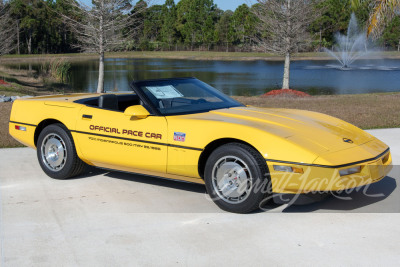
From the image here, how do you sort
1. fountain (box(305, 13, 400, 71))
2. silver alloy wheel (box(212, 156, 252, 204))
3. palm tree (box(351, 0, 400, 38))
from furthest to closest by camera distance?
fountain (box(305, 13, 400, 71)) < palm tree (box(351, 0, 400, 38)) < silver alloy wheel (box(212, 156, 252, 204))

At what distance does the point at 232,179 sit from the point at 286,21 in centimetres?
1920

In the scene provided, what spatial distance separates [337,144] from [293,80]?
28771 millimetres

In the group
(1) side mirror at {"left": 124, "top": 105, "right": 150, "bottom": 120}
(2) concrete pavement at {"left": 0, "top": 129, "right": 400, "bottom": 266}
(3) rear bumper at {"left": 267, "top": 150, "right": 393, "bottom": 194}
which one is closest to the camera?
(2) concrete pavement at {"left": 0, "top": 129, "right": 400, "bottom": 266}

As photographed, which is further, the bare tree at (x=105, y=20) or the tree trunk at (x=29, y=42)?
the tree trunk at (x=29, y=42)

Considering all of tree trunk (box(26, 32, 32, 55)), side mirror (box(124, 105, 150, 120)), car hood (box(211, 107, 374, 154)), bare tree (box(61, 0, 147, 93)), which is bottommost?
car hood (box(211, 107, 374, 154))

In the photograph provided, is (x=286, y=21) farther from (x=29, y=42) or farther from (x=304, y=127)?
(x=29, y=42)

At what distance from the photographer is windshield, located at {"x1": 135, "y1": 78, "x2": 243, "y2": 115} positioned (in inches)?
207

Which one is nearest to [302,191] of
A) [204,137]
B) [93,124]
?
[204,137]

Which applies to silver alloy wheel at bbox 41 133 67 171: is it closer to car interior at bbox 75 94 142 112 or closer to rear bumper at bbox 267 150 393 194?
car interior at bbox 75 94 142 112

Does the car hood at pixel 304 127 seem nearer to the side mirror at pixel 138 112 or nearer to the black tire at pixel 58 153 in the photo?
the side mirror at pixel 138 112

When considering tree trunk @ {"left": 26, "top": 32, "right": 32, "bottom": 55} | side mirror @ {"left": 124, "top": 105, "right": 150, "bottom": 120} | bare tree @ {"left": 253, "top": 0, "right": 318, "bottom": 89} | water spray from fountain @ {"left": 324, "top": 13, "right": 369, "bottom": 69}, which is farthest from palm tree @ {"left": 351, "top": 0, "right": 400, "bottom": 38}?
tree trunk @ {"left": 26, "top": 32, "right": 32, "bottom": 55}

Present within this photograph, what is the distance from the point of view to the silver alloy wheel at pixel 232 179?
4.43 meters

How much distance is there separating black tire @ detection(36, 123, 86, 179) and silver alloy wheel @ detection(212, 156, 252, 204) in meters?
1.92

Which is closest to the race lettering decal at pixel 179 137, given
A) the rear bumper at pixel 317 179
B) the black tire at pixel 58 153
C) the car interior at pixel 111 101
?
the rear bumper at pixel 317 179
